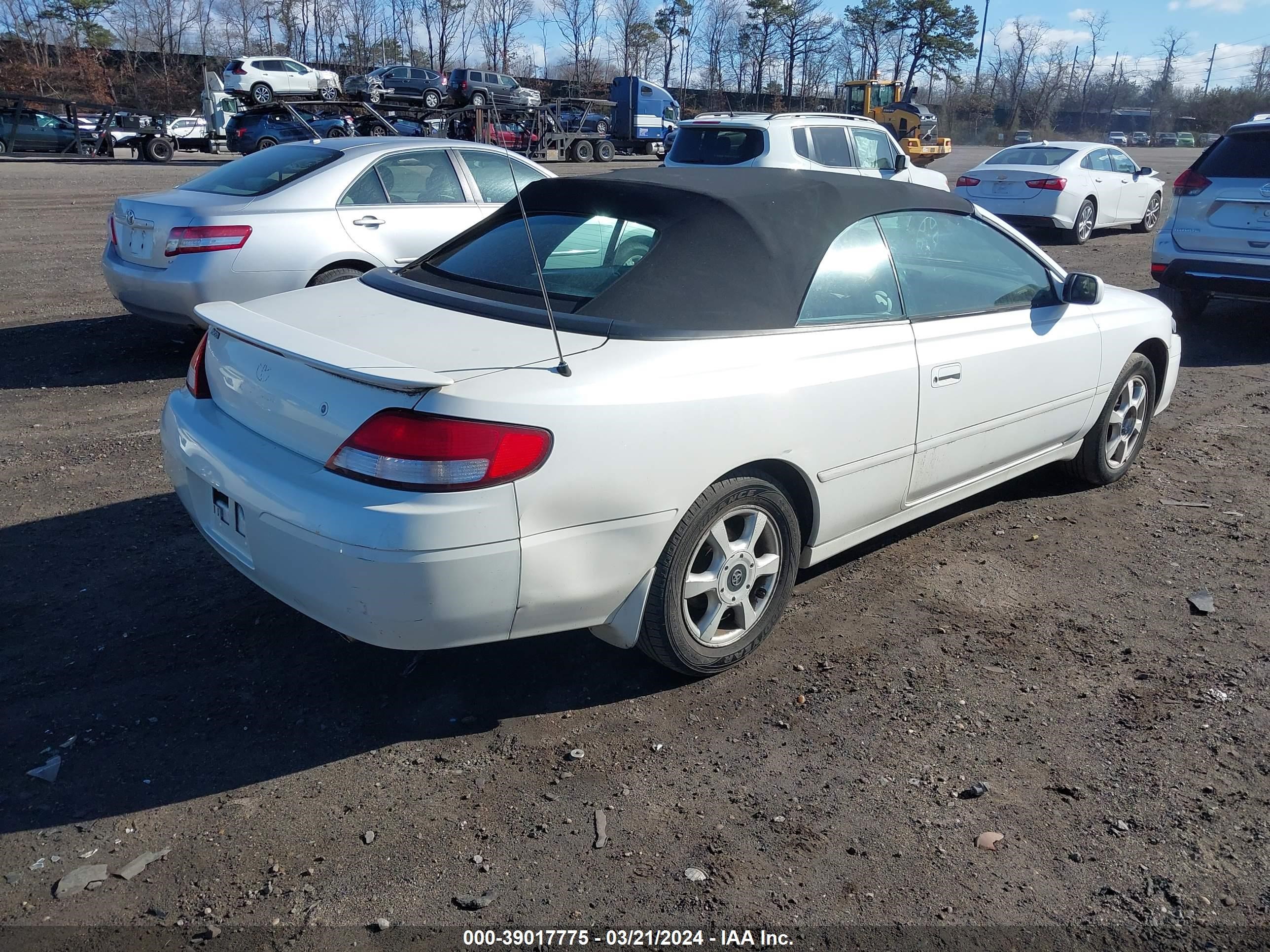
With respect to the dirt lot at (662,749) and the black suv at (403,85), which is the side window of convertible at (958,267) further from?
the black suv at (403,85)

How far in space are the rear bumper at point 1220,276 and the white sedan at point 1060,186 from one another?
20.7ft

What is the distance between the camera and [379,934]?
7.60 ft

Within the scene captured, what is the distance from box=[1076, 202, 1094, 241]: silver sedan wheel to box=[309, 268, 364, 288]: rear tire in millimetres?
12120

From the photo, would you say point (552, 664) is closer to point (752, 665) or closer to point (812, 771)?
point (752, 665)

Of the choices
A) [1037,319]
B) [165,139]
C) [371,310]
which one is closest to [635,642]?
[371,310]

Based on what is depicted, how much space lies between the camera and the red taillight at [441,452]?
2.63 m

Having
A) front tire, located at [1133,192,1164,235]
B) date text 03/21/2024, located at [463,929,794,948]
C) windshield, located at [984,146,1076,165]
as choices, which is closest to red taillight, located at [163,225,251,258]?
date text 03/21/2024, located at [463,929,794,948]

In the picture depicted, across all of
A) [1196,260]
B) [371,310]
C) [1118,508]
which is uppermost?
[371,310]

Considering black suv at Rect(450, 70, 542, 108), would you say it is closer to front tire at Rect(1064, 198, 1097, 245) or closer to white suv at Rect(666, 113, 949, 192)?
front tire at Rect(1064, 198, 1097, 245)

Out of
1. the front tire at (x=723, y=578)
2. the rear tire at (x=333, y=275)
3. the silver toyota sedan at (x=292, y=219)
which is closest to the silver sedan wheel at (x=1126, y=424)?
the front tire at (x=723, y=578)

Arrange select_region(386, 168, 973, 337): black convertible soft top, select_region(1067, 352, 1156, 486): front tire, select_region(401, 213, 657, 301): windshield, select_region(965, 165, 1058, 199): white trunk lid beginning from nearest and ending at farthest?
select_region(386, 168, 973, 337): black convertible soft top → select_region(401, 213, 657, 301): windshield → select_region(1067, 352, 1156, 486): front tire → select_region(965, 165, 1058, 199): white trunk lid

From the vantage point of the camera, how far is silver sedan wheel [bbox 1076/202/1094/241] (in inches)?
598

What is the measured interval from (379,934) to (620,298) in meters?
1.93

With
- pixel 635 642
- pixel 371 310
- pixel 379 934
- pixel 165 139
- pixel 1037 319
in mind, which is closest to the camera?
pixel 379 934
